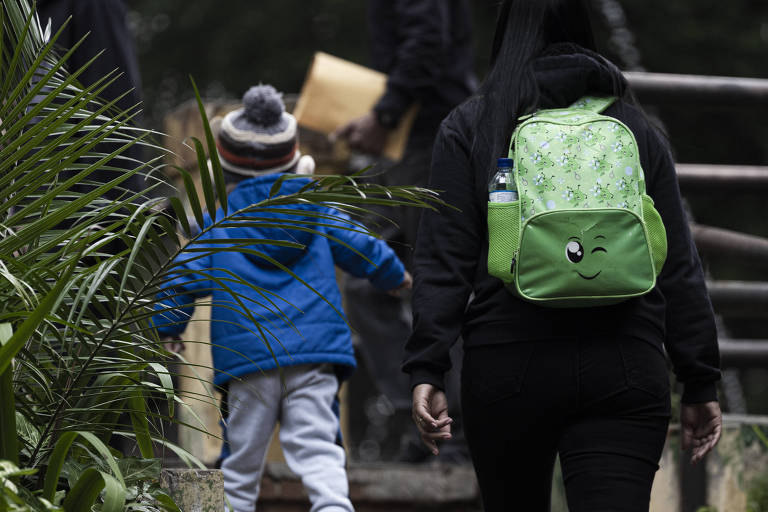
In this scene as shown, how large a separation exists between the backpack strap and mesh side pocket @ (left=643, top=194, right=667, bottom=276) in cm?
23

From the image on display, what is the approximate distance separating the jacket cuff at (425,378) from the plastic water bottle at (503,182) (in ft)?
1.27

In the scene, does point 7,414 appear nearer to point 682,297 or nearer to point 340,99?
point 682,297

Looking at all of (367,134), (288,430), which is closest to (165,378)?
(288,430)

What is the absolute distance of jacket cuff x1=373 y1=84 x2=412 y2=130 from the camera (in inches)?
202

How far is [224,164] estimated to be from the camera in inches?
152

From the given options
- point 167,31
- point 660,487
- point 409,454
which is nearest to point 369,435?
point 167,31

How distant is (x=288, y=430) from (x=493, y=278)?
126cm

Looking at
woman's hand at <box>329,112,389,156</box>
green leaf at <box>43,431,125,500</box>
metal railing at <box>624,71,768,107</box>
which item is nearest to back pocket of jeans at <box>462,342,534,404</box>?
green leaf at <box>43,431,125,500</box>

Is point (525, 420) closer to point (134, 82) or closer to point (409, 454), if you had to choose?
point (134, 82)

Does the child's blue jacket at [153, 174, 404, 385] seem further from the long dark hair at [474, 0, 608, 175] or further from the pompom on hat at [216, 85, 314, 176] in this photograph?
the long dark hair at [474, 0, 608, 175]

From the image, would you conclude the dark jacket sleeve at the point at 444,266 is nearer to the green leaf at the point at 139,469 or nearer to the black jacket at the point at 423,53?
the green leaf at the point at 139,469

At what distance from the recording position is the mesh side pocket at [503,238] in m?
2.53

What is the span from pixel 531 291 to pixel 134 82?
1960mm

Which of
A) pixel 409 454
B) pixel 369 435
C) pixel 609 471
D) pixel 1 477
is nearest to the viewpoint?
pixel 1 477
